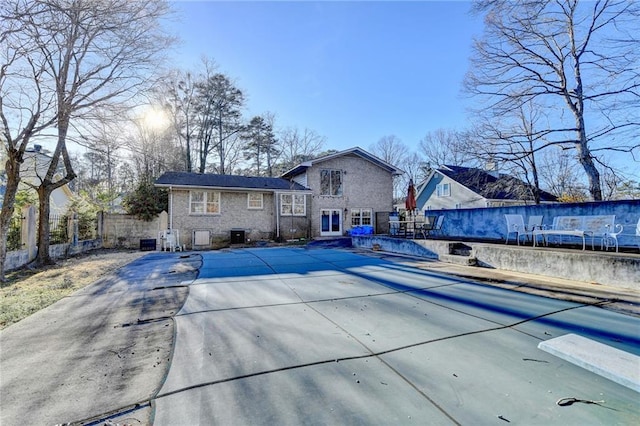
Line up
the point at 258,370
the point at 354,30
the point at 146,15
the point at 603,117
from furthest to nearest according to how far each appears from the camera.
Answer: the point at 603,117, the point at 354,30, the point at 146,15, the point at 258,370

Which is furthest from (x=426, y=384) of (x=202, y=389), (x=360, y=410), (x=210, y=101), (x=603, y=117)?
(x=210, y=101)

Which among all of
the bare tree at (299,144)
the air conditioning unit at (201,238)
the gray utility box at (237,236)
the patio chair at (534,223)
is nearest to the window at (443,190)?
the bare tree at (299,144)

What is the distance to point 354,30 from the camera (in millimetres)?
10930

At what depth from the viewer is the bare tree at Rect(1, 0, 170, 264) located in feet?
22.6

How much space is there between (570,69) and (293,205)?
50.5ft

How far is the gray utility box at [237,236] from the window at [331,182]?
18.6 ft

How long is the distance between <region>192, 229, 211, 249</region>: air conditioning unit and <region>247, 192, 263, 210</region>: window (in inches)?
111

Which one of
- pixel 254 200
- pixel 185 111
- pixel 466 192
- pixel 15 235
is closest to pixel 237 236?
pixel 254 200

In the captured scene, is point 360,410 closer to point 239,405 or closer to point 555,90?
point 239,405

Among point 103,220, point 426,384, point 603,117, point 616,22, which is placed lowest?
point 426,384

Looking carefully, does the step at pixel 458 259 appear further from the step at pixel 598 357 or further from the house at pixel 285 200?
the house at pixel 285 200

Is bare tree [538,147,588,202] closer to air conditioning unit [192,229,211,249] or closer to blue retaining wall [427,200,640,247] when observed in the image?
blue retaining wall [427,200,640,247]

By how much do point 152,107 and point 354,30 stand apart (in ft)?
27.4

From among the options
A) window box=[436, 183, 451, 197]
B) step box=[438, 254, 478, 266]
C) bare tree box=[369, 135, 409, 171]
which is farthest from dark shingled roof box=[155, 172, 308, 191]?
bare tree box=[369, 135, 409, 171]
